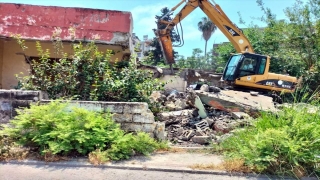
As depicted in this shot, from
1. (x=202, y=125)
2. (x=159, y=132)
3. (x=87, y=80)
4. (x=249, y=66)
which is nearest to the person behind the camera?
(x=159, y=132)

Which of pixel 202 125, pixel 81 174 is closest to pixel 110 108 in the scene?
pixel 81 174

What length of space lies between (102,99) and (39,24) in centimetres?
341

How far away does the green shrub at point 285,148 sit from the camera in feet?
12.6

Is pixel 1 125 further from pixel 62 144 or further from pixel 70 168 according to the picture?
pixel 70 168

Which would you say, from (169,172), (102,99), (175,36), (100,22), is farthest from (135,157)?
A: (175,36)

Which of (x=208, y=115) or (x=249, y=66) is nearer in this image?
(x=208, y=115)

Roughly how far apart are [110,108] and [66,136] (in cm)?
108

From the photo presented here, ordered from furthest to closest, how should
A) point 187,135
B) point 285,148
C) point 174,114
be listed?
1. point 174,114
2. point 187,135
3. point 285,148

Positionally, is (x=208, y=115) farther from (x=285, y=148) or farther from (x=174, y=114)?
(x=285, y=148)

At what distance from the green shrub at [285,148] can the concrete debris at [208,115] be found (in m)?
1.81

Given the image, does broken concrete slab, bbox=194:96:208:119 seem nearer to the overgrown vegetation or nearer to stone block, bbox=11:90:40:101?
the overgrown vegetation

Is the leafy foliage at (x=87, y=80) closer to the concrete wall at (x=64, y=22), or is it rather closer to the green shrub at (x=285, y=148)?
the concrete wall at (x=64, y=22)

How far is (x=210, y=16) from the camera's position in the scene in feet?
43.3

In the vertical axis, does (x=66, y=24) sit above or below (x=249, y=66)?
above
